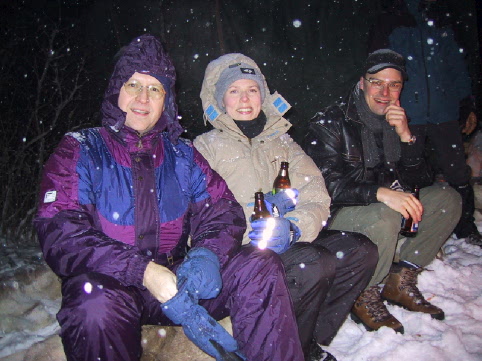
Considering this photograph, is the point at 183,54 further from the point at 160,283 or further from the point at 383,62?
the point at 160,283

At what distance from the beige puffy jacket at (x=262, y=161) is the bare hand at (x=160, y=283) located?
964 millimetres

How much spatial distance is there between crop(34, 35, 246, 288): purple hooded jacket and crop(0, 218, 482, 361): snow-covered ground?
138cm

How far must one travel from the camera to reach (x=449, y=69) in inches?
151

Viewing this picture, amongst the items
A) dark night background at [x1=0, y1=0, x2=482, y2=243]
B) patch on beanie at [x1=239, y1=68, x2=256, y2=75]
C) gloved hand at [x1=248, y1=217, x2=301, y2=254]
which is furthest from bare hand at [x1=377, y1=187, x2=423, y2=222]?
dark night background at [x1=0, y1=0, x2=482, y2=243]

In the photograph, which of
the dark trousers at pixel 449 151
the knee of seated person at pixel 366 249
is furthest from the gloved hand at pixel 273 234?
the dark trousers at pixel 449 151

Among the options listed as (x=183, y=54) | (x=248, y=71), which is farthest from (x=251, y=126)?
(x=183, y=54)

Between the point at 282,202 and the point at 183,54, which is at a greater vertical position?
the point at 183,54

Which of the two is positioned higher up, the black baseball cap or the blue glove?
the black baseball cap

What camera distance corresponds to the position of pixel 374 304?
274cm

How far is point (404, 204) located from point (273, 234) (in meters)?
1.29

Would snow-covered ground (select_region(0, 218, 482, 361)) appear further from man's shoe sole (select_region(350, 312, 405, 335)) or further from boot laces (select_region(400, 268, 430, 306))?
boot laces (select_region(400, 268, 430, 306))

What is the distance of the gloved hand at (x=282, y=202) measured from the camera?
2.59m

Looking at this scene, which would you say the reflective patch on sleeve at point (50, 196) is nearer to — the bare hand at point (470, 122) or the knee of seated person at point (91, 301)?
the knee of seated person at point (91, 301)

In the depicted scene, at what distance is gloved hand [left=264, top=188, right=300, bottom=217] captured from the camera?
259 cm
